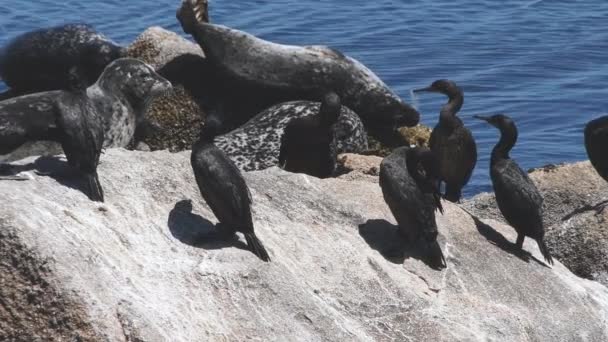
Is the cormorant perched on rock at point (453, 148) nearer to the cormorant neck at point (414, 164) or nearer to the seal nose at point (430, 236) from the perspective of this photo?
the cormorant neck at point (414, 164)

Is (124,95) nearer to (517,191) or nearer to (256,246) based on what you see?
(517,191)

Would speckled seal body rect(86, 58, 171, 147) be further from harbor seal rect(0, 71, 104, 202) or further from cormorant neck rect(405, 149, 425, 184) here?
cormorant neck rect(405, 149, 425, 184)

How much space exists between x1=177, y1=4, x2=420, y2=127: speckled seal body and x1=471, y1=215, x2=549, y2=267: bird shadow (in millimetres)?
4078

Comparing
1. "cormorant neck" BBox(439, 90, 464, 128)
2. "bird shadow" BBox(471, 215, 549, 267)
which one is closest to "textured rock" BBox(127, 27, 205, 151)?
"cormorant neck" BBox(439, 90, 464, 128)

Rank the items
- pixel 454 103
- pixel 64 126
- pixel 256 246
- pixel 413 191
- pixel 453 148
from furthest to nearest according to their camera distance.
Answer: pixel 454 103 < pixel 453 148 < pixel 413 191 < pixel 64 126 < pixel 256 246

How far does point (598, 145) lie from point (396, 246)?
3325 mm

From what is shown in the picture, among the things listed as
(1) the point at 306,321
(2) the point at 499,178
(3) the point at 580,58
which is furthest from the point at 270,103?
(3) the point at 580,58

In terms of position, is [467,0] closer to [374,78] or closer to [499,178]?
[374,78]

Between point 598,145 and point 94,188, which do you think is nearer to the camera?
point 94,188

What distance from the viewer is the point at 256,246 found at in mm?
8602

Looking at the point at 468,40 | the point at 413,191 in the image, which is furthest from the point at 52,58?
the point at 468,40

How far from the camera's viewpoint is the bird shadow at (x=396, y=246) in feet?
30.9

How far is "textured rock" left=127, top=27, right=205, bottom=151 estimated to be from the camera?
1373 centimetres

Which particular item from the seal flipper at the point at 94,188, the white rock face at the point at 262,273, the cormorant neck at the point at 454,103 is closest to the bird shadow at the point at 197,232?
the white rock face at the point at 262,273
